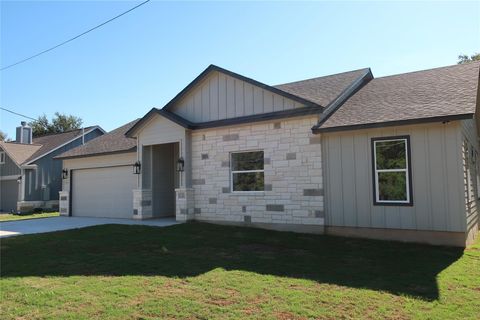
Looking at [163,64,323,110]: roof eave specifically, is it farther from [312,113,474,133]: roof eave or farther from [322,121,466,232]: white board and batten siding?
[322,121,466,232]: white board and batten siding

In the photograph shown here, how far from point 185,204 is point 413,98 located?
25.8 ft

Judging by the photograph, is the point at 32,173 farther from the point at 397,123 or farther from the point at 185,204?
the point at 397,123

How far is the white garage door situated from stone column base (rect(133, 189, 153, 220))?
1037mm

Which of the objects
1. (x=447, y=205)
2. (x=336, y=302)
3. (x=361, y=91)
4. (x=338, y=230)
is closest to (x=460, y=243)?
(x=447, y=205)

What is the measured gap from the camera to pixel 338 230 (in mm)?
10680

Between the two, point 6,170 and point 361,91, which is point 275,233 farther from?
point 6,170

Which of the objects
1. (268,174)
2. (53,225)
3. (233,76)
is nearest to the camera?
(268,174)

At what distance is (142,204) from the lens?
1477 centimetres

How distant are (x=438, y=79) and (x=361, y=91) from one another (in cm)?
237

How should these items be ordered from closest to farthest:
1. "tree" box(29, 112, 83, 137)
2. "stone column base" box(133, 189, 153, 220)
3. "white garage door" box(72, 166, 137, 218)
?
"stone column base" box(133, 189, 153, 220)
"white garage door" box(72, 166, 137, 218)
"tree" box(29, 112, 83, 137)

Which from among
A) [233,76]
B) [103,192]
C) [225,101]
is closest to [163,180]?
[103,192]

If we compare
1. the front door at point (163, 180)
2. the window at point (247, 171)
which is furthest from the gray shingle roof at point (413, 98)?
the front door at point (163, 180)

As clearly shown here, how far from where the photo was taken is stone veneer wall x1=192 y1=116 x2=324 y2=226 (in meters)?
11.2

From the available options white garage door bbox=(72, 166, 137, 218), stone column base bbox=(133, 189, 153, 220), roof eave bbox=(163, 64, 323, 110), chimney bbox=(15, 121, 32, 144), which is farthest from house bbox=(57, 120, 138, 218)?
chimney bbox=(15, 121, 32, 144)
